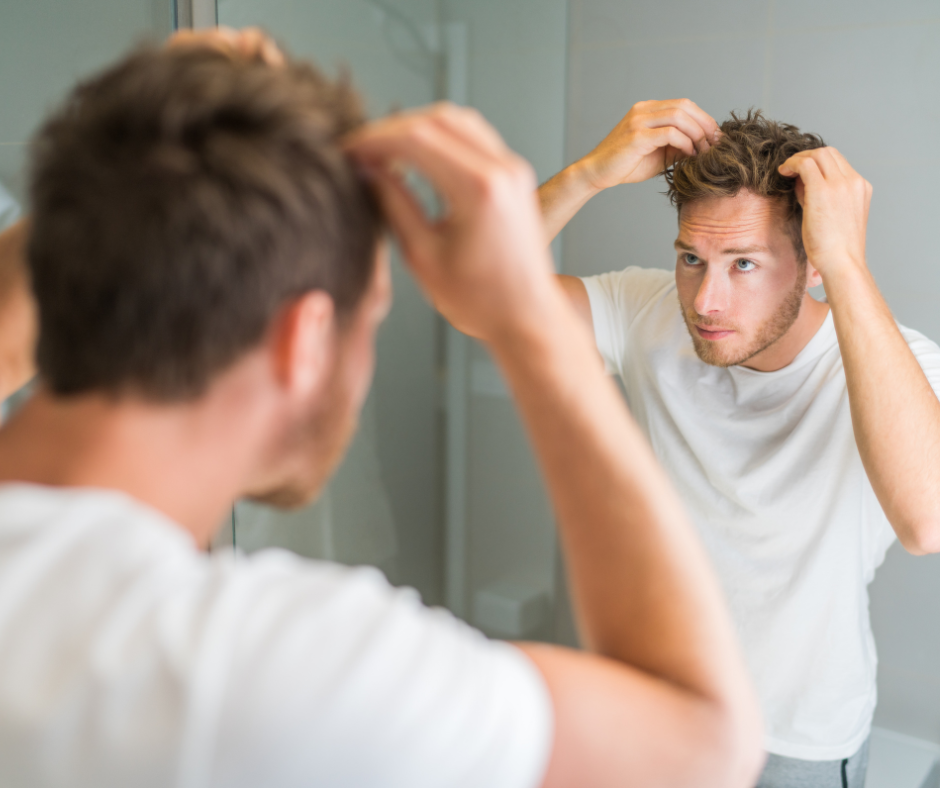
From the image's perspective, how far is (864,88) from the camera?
63.5 inches

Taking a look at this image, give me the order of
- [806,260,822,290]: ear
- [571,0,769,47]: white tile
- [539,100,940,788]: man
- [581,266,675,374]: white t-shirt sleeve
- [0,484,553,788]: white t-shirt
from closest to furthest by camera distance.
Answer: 1. [0,484,553,788]: white t-shirt
2. [539,100,940,788]: man
3. [806,260,822,290]: ear
4. [581,266,675,374]: white t-shirt sleeve
5. [571,0,769,47]: white tile

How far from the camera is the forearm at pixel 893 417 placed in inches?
43.0

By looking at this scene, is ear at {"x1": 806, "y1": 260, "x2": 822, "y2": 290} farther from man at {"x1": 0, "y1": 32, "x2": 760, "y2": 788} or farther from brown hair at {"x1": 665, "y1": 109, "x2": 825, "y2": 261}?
man at {"x1": 0, "y1": 32, "x2": 760, "y2": 788}

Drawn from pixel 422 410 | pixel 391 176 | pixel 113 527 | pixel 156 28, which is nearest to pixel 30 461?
pixel 113 527

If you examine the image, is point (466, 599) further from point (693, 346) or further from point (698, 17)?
point (698, 17)

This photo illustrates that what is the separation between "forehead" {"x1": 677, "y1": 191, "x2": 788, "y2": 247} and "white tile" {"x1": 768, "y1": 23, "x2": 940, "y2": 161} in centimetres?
44

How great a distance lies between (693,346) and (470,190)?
107cm

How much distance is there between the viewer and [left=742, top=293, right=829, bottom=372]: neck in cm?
137

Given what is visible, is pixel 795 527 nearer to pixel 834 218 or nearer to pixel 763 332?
pixel 763 332

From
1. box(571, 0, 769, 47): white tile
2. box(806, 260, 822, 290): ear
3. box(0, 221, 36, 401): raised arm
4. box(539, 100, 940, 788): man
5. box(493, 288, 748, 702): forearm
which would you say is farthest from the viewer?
box(571, 0, 769, 47): white tile

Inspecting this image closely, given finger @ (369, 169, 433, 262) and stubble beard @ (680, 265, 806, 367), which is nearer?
finger @ (369, 169, 433, 262)

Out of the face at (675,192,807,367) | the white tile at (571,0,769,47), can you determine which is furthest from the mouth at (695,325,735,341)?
the white tile at (571,0,769,47)

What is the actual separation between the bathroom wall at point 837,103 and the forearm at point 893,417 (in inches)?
23.5

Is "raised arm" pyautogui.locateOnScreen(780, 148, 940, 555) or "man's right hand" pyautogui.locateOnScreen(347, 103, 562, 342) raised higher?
"man's right hand" pyautogui.locateOnScreen(347, 103, 562, 342)
